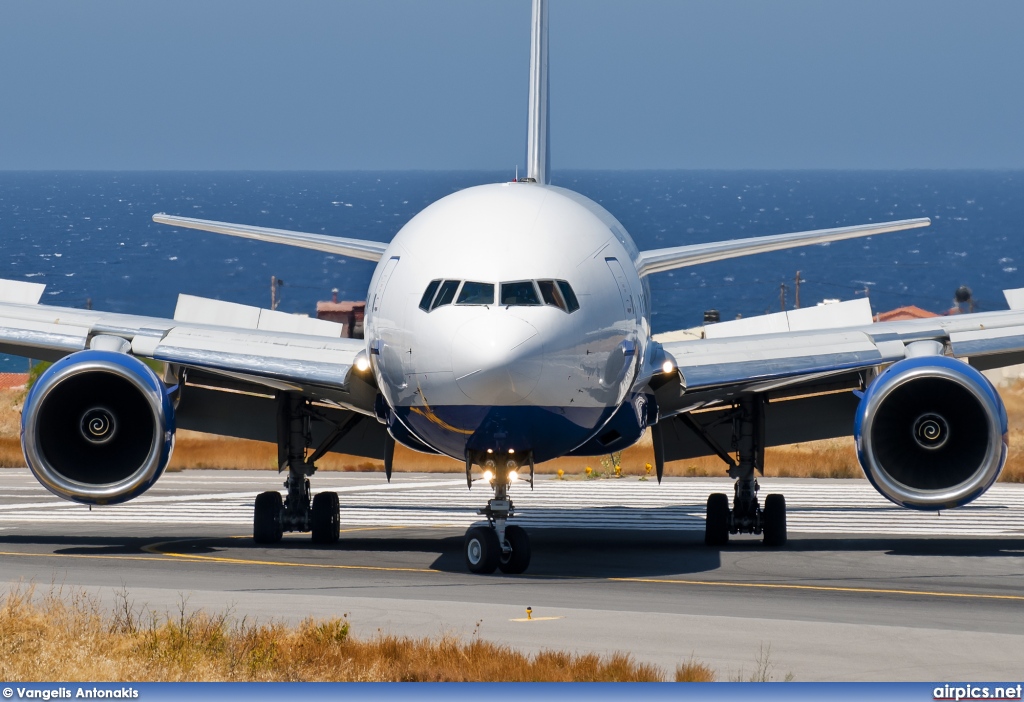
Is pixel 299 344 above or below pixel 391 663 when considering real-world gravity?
above

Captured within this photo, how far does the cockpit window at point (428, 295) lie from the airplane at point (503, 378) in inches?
1.7

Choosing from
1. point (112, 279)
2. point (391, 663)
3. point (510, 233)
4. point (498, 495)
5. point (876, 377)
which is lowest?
point (391, 663)

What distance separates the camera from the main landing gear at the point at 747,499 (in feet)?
78.6

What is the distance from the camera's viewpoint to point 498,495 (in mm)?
19469

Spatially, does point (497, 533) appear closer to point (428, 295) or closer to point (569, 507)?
point (428, 295)

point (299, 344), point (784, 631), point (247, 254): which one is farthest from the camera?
point (247, 254)

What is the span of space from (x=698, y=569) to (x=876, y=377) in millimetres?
3464

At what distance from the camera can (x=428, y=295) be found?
18.0 metres

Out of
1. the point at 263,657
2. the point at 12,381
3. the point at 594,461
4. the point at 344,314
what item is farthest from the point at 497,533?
the point at 344,314

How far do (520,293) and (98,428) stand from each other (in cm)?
686

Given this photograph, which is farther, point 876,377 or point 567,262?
point 876,377

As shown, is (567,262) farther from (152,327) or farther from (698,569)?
(152,327)

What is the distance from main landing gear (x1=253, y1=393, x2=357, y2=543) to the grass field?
17.7 m

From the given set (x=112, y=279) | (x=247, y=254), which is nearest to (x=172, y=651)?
(x=112, y=279)
